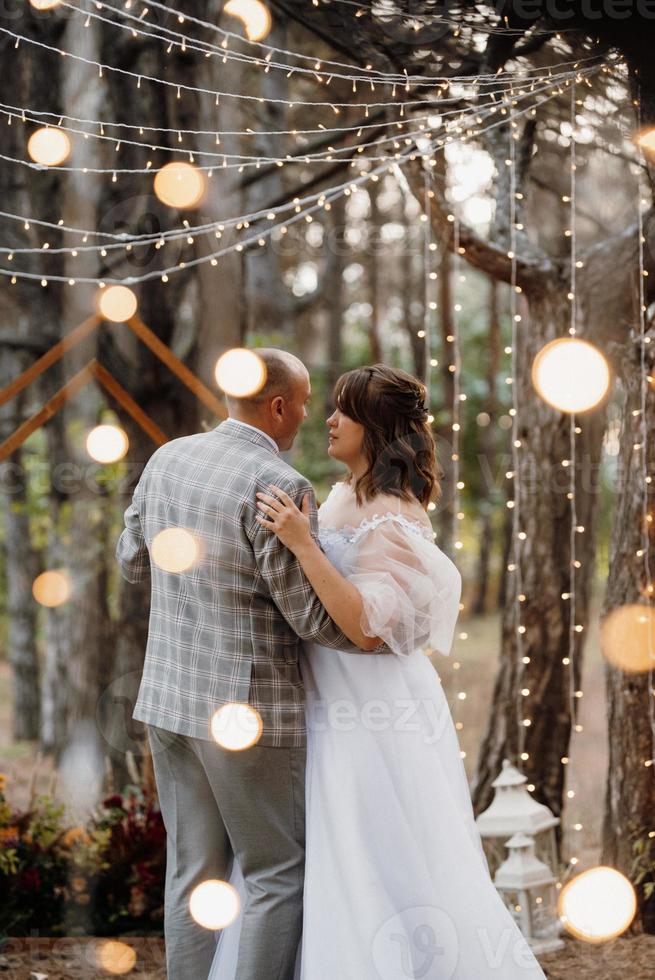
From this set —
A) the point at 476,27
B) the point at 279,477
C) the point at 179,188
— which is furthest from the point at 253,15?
the point at 279,477

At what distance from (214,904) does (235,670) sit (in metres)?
0.59

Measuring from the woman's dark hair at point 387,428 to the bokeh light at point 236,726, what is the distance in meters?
0.58

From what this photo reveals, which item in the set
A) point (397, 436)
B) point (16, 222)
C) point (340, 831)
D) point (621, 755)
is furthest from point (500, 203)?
point (16, 222)

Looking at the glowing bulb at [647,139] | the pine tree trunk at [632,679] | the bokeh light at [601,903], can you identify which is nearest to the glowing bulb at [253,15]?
the glowing bulb at [647,139]

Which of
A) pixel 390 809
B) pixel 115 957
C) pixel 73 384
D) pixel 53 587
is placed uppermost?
pixel 53 587

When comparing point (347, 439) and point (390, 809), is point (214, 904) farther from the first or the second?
point (347, 439)

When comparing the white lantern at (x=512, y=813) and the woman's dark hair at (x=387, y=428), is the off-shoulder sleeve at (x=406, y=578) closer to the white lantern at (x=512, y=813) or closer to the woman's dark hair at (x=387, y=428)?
the woman's dark hair at (x=387, y=428)

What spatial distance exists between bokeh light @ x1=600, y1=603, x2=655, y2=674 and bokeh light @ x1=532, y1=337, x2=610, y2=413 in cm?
80

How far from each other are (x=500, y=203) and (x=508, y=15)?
3.31 ft

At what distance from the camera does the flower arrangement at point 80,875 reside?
348 cm

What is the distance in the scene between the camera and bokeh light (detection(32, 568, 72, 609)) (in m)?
6.92

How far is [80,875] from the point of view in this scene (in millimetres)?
3549

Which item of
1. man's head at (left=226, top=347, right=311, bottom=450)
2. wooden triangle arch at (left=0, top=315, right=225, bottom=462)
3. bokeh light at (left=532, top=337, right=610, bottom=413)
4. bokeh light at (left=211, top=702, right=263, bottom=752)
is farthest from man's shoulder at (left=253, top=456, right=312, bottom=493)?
bokeh light at (left=532, top=337, right=610, bottom=413)

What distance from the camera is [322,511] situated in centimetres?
263
